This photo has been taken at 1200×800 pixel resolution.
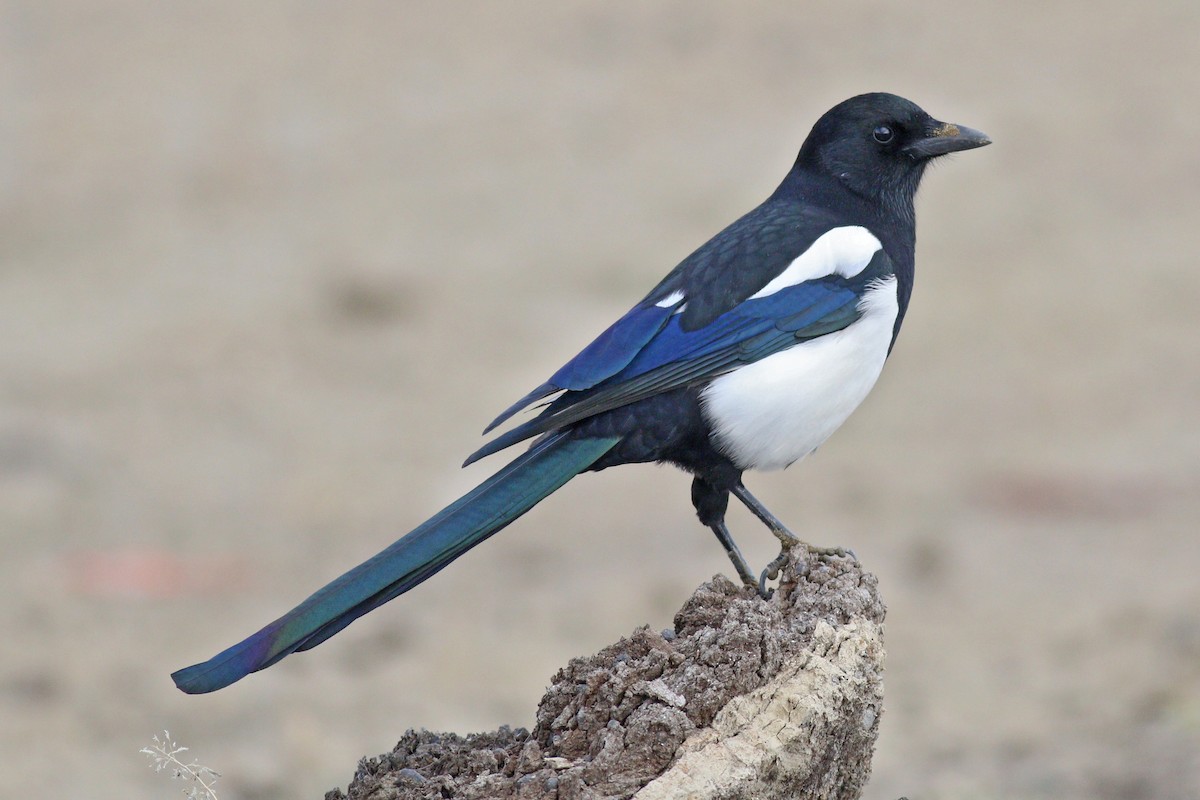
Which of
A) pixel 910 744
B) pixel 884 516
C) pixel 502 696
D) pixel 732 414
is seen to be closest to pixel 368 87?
pixel 884 516

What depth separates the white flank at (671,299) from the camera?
3.86 meters

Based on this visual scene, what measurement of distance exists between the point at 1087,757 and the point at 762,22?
7.79 m

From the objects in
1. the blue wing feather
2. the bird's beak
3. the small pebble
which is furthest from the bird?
the small pebble

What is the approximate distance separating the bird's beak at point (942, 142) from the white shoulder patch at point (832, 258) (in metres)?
0.29

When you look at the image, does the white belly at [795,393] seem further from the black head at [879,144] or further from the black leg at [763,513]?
the black head at [879,144]

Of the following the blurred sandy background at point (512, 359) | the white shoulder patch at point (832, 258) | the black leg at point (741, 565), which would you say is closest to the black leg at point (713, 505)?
the black leg at point (741, 565)

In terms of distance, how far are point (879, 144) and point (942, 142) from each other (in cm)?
15

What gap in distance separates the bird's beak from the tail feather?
124 centimetres

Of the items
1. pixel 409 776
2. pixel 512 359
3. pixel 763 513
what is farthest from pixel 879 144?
pixel 512 359

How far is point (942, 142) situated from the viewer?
14.0ft

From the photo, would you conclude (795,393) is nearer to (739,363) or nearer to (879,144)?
(739,363)

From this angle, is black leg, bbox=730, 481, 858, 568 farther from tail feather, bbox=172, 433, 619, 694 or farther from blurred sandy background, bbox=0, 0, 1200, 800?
blurred sandy background, bbox=0, 0, 1200, 800

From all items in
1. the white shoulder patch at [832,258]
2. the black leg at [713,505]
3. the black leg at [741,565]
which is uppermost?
the white shoulder patch at [832,258]

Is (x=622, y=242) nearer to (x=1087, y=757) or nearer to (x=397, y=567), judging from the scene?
(x=1087, y=757)
